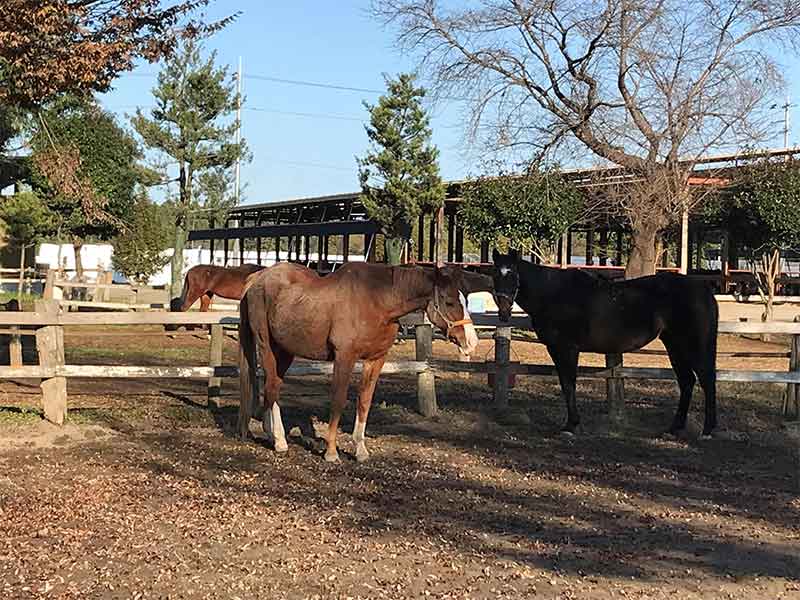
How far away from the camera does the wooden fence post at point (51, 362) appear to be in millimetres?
7754

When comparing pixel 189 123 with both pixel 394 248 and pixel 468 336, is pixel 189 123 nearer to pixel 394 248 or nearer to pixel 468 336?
pixel 394 248

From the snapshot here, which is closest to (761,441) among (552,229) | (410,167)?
(552,229)

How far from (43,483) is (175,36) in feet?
16.9

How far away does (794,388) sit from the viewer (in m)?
8.91

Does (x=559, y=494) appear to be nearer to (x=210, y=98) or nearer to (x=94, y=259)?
(x=210, y=98)

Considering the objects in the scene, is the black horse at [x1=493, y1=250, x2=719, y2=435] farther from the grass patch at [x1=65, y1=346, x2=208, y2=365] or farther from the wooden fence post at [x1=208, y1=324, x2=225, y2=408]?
the grass patch at [x1=65, y1=346, x2=208, y2=365]

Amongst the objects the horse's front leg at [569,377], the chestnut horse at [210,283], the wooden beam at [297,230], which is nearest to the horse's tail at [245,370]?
the horse's front leg at [569,377]

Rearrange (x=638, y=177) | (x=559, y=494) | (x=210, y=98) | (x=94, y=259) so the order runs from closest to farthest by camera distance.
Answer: (x=559, y=494)
(x=638, y=177)
(x=210, y=98)
(x=94, y=259)

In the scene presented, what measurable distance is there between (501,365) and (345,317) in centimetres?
244

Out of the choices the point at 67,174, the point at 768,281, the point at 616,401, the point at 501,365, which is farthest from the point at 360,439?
the point at 768,281

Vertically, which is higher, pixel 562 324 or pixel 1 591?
pixel 562 324

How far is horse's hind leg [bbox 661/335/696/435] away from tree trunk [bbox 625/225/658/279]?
8264 millimetres

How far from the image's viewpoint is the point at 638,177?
15906mm

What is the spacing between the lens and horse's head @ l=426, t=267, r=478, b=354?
6719 millimetres
